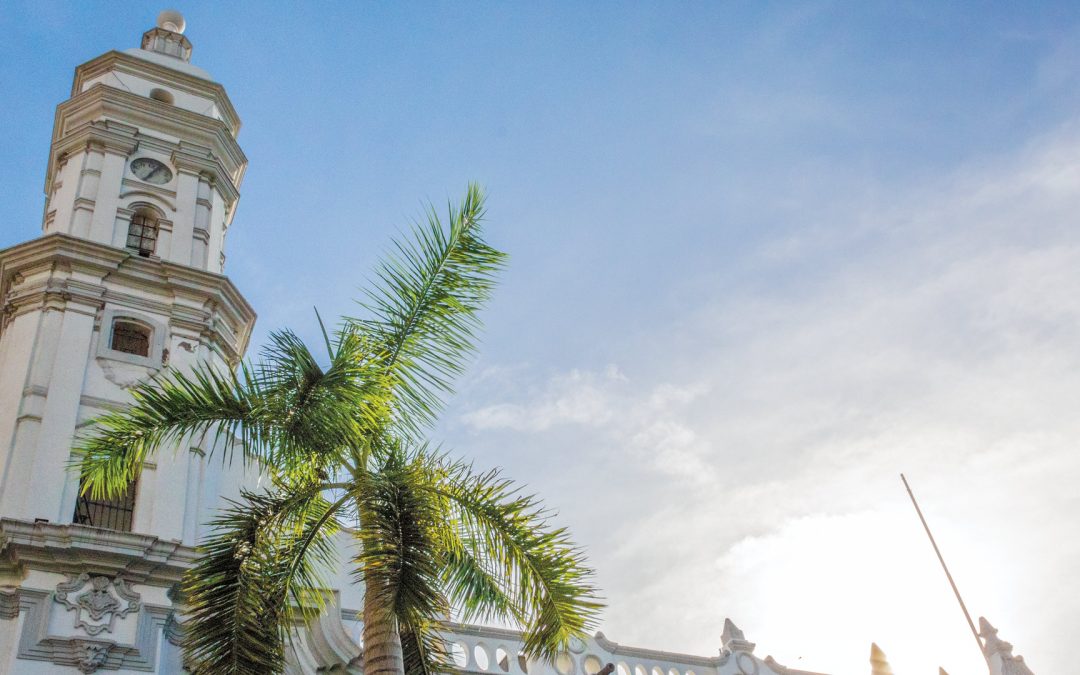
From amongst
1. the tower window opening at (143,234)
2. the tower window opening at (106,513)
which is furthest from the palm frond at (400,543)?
the tower window opening at (143,234)

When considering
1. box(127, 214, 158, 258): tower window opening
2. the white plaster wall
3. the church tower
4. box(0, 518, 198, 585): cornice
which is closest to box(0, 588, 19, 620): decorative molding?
the church tower

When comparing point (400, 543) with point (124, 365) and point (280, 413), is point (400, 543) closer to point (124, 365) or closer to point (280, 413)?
point (280, 413)

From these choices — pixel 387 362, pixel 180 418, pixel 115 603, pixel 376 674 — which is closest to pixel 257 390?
pixel 180 418

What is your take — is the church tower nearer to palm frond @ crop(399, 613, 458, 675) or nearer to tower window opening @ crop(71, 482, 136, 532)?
tower window opening @ crop(71, 482, 136, 532)

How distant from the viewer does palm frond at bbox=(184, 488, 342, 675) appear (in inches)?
424

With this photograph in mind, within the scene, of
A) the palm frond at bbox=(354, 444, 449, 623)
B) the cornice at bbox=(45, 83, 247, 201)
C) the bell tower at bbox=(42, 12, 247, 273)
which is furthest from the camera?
the cornice at bbox=(45, 83, 247, 201)

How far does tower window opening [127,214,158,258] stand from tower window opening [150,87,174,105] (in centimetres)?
446

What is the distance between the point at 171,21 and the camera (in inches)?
1258

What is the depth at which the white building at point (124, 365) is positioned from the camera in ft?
56.2

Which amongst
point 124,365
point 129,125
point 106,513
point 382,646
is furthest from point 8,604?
point 129,125

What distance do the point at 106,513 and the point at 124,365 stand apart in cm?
347

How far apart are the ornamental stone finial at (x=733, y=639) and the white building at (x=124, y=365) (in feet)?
0.15

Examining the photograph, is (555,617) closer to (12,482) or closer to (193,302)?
(12,482)

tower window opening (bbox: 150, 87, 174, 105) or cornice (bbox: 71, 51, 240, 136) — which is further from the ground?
cornice (bbox: 71, 51, 240, 136)
